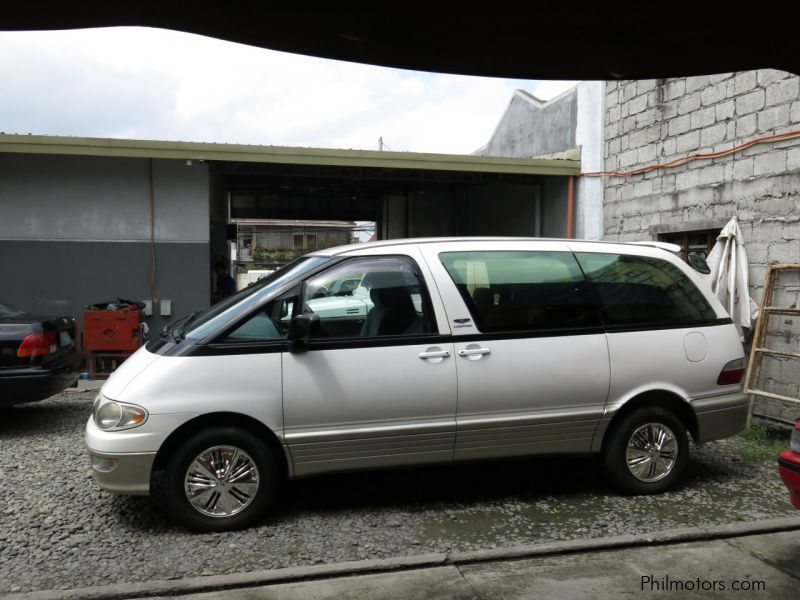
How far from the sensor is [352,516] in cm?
462

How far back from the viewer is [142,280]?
10.1 m

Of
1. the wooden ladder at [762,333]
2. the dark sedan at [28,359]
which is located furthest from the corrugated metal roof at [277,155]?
the wooden ladder at [762,333]

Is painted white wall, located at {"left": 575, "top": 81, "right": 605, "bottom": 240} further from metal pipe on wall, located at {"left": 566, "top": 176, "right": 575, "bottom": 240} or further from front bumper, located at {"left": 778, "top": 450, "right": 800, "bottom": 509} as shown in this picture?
front bumper, located at {"left": 778, "top": 450, "right": 800, "bottom": 509}

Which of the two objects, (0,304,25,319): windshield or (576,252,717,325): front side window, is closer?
(576,252,717,325): front side window

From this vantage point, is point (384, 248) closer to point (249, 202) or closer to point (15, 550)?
point (15, 550)

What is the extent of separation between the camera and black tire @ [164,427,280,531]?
419 cm

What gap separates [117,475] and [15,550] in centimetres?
75

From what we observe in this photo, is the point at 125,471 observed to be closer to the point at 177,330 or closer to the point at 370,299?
the point at 177,330

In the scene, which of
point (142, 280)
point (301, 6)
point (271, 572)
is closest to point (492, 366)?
point (271, 572)

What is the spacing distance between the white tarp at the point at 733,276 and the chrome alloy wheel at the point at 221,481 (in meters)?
5.68

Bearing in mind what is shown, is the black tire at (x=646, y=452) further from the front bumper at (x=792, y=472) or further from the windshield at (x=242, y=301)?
the windshield at (x=242, y=301)

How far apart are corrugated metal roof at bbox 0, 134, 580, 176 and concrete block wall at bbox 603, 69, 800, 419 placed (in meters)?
1.29

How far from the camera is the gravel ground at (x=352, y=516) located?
13.0ft

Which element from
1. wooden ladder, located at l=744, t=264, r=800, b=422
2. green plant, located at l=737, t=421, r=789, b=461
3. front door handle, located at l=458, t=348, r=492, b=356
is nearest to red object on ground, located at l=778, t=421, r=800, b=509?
front door handle, located at l=458, t=348, r=492, b=356
